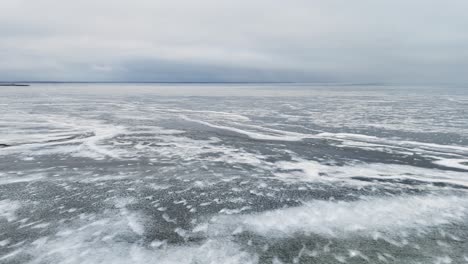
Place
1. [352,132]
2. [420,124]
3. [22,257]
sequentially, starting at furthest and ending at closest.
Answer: [420,124]
[352,132]
[22,257]

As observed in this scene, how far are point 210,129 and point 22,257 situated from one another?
36.8 feet

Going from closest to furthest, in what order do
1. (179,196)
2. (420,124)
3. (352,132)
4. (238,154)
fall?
(179,196), (238,154), (352,132), (420,124)

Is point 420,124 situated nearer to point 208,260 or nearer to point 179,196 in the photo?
point 179,196

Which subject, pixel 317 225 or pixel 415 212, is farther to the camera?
pixel 415 212

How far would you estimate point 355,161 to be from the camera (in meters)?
9.85

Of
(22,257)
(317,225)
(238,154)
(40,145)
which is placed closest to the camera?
(22,257)

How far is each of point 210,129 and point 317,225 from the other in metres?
10.2

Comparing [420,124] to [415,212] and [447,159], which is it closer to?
[447,159]

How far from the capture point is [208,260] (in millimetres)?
4703

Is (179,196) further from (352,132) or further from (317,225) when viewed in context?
(352,132)

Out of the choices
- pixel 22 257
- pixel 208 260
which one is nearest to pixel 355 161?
pixel 208 260

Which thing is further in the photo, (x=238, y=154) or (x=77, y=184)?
(x=238, y=154)

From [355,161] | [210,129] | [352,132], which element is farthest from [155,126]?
[355,161]

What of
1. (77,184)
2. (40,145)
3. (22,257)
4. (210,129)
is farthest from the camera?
(210,129)
